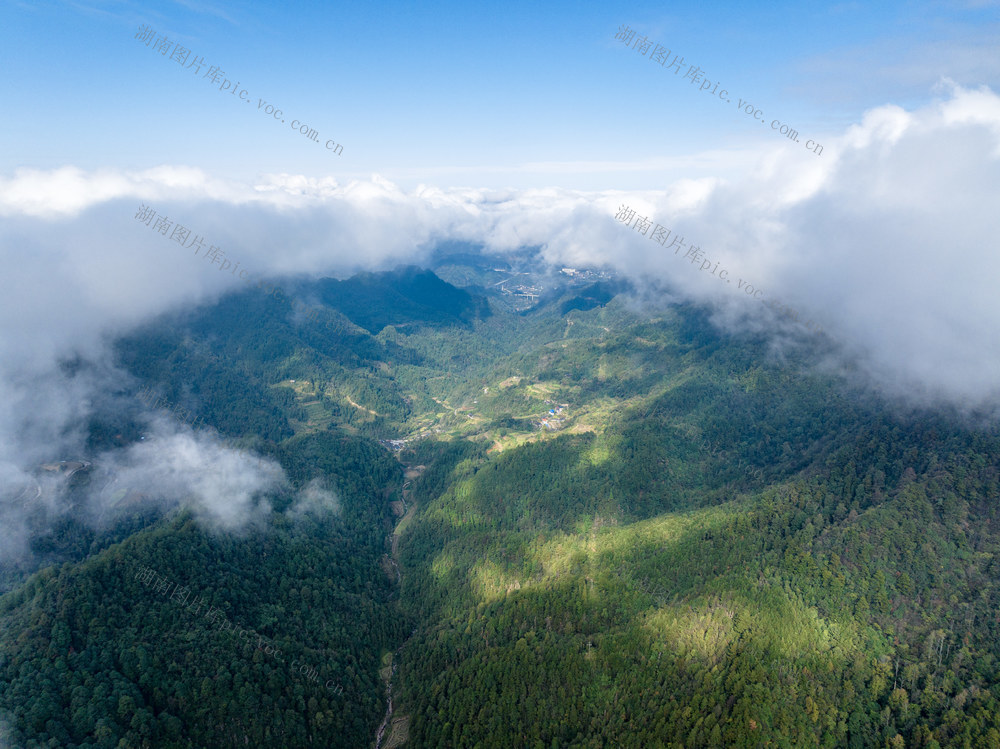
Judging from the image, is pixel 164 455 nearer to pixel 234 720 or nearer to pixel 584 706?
pixel 234 720

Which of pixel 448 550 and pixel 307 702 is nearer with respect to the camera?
pixel 307 702

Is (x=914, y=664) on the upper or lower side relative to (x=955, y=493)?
lower

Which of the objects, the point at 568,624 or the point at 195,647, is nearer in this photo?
the point at 195,647

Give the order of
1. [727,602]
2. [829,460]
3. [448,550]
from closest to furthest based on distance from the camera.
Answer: [727,602] < [829,460] < [448,550]

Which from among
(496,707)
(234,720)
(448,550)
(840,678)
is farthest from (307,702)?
(840,678)

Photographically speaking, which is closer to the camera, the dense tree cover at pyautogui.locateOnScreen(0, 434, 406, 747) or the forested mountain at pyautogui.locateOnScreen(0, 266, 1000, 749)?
the dense tree cover at pyautogui.locateOnScreen(0, 434, 406, 747)

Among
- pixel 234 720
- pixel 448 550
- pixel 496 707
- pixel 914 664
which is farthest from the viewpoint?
pixel 448 550

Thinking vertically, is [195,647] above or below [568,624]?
below

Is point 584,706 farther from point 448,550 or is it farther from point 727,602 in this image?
point 448,550

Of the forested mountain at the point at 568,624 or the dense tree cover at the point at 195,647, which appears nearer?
the dense tree cover at the point at 195,647

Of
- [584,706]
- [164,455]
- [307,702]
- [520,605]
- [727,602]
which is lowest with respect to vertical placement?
[164,455]
